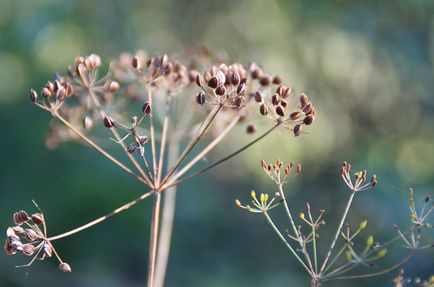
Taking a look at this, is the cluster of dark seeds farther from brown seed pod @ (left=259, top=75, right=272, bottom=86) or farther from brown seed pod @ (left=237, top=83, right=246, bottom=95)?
brown seed pod @ (left=259, top=75, right=272, bottom=86)

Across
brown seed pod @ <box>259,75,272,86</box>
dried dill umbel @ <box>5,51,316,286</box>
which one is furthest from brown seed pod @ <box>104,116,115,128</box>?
brown seed pod @ <box>259,75,272,86</box>

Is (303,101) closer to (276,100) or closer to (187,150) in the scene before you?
(276,100)

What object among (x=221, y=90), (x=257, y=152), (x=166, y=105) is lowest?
(x=257, y=152)

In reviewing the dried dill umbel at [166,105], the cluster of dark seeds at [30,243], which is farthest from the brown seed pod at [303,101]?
the cluster of dark seeds at [30,243]

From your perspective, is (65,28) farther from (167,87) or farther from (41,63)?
(167,87)

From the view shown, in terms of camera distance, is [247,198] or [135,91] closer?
[135,91]

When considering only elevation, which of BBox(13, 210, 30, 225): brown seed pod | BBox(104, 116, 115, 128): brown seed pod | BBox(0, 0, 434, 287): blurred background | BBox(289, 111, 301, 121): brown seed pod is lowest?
BBox(0, 0, 434, 287): blurred background

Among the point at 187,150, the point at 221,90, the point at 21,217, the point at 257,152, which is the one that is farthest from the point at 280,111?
the point at 257,152

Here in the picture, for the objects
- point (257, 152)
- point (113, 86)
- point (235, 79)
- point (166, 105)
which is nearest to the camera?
point (235, 79)

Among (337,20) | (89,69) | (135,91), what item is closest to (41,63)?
(337,20)
